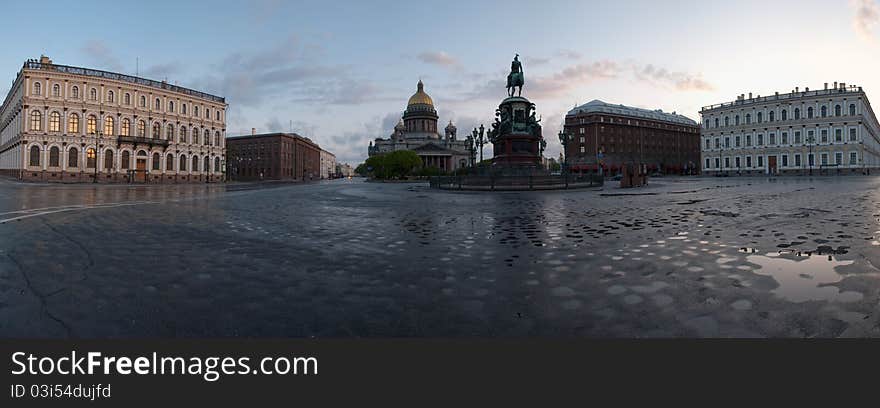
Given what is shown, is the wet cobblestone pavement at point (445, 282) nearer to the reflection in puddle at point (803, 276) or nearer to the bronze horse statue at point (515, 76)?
the reflection in puddle at point (803, 276)

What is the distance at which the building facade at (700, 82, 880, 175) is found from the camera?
74.2 m

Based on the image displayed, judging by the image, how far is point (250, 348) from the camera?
309 cm

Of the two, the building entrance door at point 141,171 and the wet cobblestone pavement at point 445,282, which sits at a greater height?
the building entrance door at point 141,171

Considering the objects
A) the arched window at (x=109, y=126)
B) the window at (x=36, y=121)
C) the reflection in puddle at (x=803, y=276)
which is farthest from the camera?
the arched window at (x=109, y=126)

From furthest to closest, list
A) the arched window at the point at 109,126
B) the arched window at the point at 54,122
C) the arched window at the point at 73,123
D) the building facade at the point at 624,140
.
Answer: the building facade at the point at 624,140 → the arched window at the point at 109,126 → the arched window at the point at 73,123 → the arched window at the point at 54,122

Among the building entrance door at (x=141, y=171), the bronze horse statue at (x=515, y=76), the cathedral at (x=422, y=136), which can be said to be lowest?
the building entrance door at (x=141, y=171)

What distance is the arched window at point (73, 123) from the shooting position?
61.8m

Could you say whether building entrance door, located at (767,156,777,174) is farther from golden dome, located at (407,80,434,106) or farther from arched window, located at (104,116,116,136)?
arched window, located at (104,116,116,136)

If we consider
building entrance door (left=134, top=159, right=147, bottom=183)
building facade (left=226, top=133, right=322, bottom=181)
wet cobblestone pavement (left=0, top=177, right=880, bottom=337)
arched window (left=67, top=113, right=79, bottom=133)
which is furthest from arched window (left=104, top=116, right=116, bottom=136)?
wet cobblestone pavement (left=0, top=177, right=880, bottom=337)

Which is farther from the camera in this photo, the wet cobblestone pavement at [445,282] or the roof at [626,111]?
the roof at [626,111]

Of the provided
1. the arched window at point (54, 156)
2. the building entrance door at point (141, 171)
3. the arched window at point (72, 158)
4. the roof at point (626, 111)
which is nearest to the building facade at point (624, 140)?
the roof at point (626, 111)

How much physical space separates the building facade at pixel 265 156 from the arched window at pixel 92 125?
50143 millimetres

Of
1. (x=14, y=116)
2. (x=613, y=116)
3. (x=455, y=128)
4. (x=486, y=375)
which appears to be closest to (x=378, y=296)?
(x=486, y=375)

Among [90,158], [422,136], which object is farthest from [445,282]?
[422,136]
